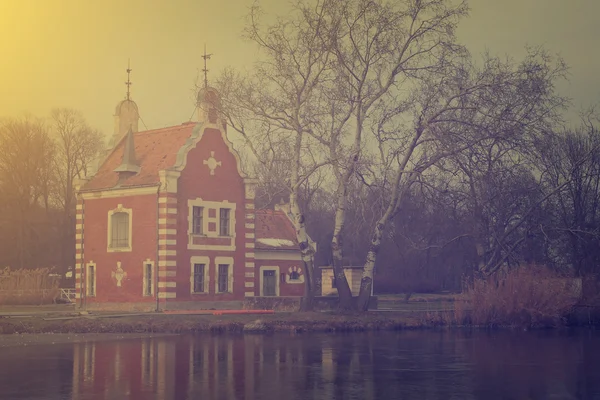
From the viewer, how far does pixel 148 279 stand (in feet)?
156

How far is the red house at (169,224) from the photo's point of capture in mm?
47031

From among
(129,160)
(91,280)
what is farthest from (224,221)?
(91,280)

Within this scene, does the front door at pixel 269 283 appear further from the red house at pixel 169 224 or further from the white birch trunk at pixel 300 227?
the white birch trunk at pixel 300 227

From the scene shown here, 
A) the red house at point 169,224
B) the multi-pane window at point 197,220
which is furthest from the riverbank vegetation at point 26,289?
the multi-pane window at point 197,220

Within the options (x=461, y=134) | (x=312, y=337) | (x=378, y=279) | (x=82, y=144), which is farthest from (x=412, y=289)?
(x=312, y=337)

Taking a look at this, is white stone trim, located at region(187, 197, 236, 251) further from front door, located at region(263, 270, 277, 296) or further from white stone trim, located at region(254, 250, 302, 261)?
front door, located at region(263, 270, 277, 296)

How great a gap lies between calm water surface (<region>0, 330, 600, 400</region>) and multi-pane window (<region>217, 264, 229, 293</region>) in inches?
Result: 700

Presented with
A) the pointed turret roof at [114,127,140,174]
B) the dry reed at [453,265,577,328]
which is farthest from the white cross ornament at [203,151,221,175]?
the dry reed at [453,265,577,328]

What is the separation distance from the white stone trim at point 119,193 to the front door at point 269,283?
10.8 meters

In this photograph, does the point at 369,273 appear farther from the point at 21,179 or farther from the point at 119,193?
the point at 21,179

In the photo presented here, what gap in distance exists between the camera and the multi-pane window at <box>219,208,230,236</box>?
5028 centimetres

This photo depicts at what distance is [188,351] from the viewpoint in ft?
87.1

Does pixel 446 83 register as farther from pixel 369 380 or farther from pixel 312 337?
pixel 369 380

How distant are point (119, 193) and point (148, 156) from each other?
3.02 m
